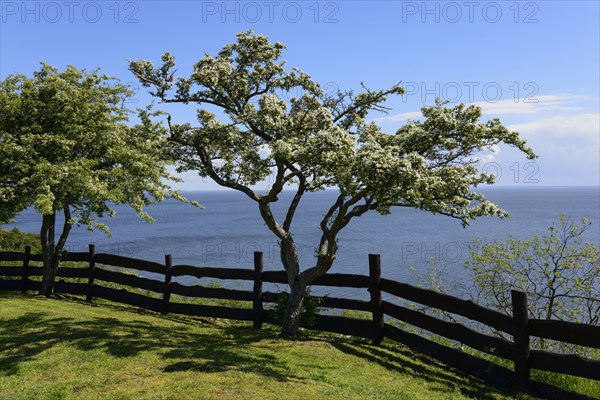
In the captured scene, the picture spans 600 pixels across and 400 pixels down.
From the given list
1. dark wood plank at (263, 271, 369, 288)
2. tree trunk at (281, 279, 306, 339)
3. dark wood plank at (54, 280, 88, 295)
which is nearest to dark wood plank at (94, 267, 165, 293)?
dark wood plank at (54, 280, 88, 295)

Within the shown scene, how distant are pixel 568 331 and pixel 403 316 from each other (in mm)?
4256

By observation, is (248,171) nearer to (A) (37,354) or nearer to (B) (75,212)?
(A) (37,354)

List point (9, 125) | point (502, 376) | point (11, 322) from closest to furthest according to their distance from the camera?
point (502, 376)
point (11, 322)
point (9, 125)

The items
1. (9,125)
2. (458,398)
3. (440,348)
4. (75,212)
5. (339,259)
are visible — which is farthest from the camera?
(339,259)

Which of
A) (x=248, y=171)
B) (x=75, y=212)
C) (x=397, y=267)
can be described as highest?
(x=248, y=171)

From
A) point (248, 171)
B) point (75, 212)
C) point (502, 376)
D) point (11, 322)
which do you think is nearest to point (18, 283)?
point (75, 212)

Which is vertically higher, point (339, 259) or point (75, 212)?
point (75, 212)

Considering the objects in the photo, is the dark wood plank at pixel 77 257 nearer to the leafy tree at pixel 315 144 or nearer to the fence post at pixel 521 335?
the leafy tree at pixel 315 144

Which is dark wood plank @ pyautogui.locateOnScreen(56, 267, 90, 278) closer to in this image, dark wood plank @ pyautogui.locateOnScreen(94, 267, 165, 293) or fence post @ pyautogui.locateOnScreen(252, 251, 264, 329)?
dark wood plank @ pyautogui.locateOnScreen(94, 267, 165, 293)

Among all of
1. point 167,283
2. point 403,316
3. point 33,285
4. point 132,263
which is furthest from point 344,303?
point 33,285

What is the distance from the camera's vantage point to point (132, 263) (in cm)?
1770

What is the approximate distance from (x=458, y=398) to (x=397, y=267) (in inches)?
1377

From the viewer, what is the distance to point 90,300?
62.6ft

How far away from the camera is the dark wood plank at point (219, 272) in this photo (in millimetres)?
15352
